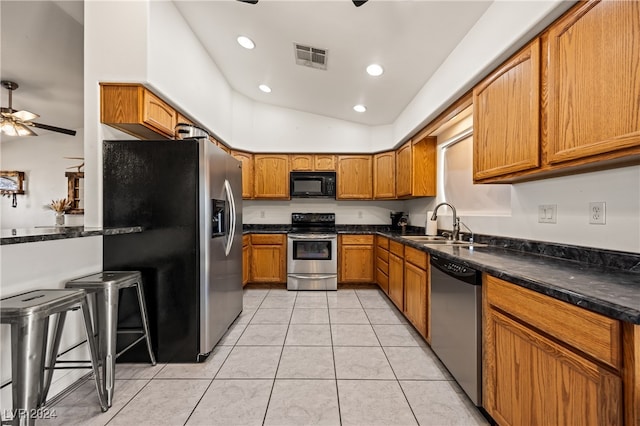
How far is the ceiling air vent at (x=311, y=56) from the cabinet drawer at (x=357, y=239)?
2.33m

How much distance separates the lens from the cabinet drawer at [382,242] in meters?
3.59

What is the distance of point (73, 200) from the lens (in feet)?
15.8

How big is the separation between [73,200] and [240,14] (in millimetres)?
4610

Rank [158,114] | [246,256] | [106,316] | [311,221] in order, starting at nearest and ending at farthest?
[106,316] → [158,114] → [246,256] → [311,221]

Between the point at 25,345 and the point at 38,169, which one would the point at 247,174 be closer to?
the point at 25,345

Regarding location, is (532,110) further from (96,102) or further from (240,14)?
(96,102)

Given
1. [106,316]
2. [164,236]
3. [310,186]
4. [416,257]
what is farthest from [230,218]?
[310,186]

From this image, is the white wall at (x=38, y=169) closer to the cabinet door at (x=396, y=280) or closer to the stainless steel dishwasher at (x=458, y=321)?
the cabinet door at (x=396, y=280)

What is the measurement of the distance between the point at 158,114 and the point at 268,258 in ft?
8.17

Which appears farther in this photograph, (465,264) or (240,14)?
(240,14)

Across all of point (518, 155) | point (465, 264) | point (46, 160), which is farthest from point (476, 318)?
point (46, 160)

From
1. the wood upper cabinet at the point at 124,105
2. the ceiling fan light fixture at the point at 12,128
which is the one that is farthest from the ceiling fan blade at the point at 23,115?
the wood upper cabinet at the point at 124,105

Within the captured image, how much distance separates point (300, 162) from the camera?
447 cm

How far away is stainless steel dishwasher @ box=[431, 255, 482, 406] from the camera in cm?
151
